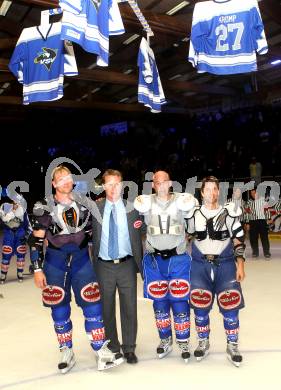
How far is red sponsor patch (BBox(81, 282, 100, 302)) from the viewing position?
3811 mm

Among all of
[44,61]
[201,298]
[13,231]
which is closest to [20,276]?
[13,231]

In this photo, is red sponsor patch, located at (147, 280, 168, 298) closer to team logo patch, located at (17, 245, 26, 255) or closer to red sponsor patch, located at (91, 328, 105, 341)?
red sponsor patch, located at (91, 328, 105, 341)

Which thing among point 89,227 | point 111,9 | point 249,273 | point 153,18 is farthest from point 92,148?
point 89,227

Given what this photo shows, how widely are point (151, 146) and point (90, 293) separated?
56.9 ft

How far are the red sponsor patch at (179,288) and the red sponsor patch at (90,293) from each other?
67 cm

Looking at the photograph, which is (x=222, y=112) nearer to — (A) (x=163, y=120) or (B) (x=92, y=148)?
(A) (x=163, y=120)

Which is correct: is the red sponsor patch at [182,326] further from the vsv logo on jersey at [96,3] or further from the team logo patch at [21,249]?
the team logo patch at [21,249]

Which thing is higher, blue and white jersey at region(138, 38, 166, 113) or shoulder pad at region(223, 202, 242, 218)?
blue and white jersey at region(138, 38, 166, 113)

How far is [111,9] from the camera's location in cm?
589

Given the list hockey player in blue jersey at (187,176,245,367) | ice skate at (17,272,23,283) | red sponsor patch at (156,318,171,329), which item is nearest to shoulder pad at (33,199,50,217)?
hockey player in blue jersey at (187,176,245,367)

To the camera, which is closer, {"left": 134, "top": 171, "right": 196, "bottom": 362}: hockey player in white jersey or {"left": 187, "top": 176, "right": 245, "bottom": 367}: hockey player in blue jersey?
{"left": 187, "top": 176, "right": 245, "bottom": 367}: hockey player in blue jersey

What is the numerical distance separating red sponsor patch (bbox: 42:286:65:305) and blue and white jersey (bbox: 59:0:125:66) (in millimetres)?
3093

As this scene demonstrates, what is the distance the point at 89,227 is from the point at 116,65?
37.3ft

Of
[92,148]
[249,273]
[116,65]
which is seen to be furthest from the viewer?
[92,148]
